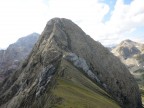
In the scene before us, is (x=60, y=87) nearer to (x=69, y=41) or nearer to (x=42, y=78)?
(x=42, y=78)

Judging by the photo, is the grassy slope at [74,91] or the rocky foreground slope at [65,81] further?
the rocky foreground slope at [65,81]

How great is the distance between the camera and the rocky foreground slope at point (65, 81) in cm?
11469

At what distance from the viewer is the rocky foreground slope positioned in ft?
376

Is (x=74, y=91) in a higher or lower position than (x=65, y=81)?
lower

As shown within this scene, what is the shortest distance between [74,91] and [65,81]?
8.65 metres

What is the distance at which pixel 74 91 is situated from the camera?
122 metres

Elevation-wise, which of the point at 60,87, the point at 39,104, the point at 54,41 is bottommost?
the point at 39,104

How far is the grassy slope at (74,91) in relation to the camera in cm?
10856

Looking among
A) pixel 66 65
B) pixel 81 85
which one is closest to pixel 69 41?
pixel 66 65

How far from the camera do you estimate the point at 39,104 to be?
11044 centimetres

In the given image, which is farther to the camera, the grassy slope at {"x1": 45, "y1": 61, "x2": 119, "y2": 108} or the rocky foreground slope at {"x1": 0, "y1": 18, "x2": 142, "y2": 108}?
the rocky foreground slope at {"x1": 0, "y1": 18, "x2": 142, "y2": 108}

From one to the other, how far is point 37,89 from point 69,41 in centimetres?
7830

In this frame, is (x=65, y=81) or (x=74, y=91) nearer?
(x=74, y=91)

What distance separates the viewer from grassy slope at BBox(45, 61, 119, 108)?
108562 millimetres
